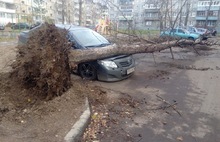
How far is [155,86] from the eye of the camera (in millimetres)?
6121

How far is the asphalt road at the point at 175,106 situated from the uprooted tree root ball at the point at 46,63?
1528 millimetres

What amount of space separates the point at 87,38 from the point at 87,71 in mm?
1090

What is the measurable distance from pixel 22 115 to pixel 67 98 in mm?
915

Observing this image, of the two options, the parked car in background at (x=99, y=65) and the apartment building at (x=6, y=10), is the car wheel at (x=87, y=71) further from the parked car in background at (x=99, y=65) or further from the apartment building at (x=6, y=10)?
the apartment building at (x=6, y=10)

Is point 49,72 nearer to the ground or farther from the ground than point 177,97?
farther from the ground

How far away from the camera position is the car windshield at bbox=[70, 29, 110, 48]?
21.0ft

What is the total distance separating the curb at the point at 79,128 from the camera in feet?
10.4

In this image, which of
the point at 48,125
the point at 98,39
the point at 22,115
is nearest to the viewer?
the point at 48,125

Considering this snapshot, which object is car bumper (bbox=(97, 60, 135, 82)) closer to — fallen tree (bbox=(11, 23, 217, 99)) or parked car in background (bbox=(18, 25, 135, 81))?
parked car in background (bbox=(18, 25, 135, 81))

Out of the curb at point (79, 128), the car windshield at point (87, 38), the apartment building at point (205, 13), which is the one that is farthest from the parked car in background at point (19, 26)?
the apartment building at point (205, 13)

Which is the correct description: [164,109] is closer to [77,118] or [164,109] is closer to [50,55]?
Answer: [77,118]

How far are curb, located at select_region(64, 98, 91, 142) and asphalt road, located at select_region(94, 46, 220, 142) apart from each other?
0.68 meters

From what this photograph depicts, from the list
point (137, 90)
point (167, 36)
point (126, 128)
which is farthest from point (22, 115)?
point (167, 36)

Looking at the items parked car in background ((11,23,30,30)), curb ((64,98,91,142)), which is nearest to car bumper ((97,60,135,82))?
curb ((64,98,91,142))
